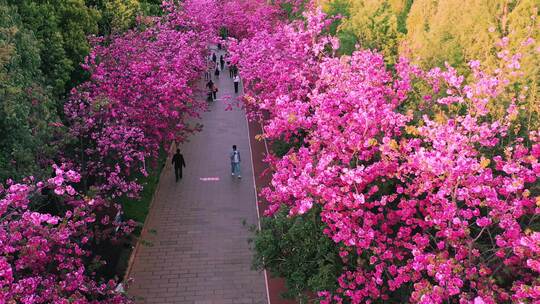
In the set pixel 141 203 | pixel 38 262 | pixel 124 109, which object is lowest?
pixel 141 203

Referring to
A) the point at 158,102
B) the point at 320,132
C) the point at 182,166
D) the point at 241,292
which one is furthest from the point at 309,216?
the point at 182,166

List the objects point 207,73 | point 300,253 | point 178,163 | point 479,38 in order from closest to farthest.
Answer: point 300,253
point 479,38
point 178,163
point 207,73

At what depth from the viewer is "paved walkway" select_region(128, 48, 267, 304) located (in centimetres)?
1105

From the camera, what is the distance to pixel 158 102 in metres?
13.2

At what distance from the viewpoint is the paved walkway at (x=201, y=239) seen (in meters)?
11.1

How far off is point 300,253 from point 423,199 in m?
2.28

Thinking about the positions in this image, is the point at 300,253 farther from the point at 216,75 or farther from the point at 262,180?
the point at 216,75

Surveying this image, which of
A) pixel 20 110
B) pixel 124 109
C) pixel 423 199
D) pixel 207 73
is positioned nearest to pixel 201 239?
pixel 124 109

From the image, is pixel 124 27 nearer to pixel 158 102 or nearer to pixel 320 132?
pixel 158 102

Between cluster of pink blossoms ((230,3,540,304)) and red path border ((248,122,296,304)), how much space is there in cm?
296

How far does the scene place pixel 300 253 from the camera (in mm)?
7836

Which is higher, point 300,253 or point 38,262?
point 38,262

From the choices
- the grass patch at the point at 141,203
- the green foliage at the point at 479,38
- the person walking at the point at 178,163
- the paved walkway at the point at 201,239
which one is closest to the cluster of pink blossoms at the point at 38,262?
the paved walkway at the point at 201,239

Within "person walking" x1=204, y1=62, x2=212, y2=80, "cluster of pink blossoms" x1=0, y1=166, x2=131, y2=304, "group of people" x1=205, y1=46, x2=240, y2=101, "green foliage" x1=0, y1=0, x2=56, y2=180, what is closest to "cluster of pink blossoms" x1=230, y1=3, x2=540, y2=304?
"cluster of pink blossoms" x1=0, y1=166, x2=131, y2=304
